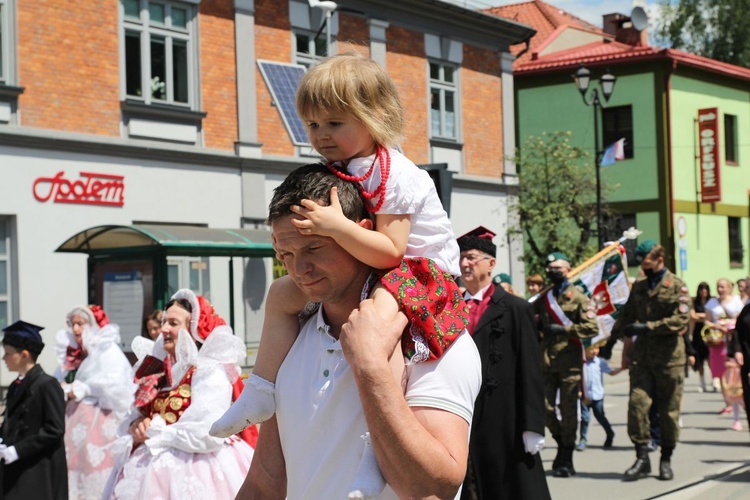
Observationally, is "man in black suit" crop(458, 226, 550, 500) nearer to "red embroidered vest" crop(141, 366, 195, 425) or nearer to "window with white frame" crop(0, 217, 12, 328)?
"red embroidered vest" crop(141, 366, 195, 425)

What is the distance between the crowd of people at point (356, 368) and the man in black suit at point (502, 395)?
0.01 m

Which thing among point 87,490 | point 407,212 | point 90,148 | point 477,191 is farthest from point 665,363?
point 477,191

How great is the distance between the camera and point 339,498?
241 cm

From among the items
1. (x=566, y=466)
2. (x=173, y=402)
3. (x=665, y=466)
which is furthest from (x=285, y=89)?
(x=173, y=402)

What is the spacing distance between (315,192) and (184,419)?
153 inches

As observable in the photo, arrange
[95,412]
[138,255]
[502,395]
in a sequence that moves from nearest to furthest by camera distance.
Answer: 1. [502,395]
2. [95,412]
3. [138,255]

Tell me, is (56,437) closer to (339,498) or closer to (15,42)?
(339,498)

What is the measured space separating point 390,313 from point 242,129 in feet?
58.8

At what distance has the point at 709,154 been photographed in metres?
35.5

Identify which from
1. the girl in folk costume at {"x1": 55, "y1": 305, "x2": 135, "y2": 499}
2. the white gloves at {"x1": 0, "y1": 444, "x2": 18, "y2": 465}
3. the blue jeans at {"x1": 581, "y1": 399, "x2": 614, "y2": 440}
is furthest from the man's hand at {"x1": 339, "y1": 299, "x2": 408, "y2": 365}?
the blue jeans at {"x1": 581, "y1": 399, "x2": 614, "y2": 440}

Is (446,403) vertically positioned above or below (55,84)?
below

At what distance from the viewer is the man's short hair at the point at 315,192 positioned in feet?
8.07

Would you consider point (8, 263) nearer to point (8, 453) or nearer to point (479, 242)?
point (8, 453)

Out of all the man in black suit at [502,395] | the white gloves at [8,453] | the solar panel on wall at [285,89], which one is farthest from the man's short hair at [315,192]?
the solar panel on wall at [285,89]
